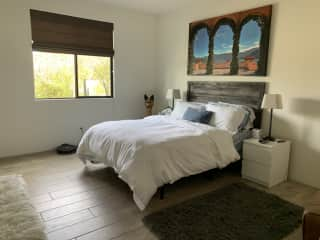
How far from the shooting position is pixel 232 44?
3775mm

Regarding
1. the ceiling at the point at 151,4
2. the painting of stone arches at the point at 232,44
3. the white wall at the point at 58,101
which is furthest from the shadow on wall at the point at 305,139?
the white wall at the point at 58,101

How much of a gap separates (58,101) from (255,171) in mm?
3474

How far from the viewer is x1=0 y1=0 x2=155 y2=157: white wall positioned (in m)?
3.74

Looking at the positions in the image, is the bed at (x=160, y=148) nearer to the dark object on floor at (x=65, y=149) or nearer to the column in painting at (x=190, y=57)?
the dark object on floor at (x=65, y=149)

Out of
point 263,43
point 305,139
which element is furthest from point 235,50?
point 305,139

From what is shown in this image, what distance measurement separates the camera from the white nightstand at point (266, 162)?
2959mm

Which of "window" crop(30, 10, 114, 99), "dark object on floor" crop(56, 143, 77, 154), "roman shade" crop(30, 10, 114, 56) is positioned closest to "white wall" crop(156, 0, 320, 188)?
"roman shade" crop(30, 10, 114, 56)

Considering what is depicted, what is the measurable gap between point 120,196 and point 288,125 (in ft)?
7.94

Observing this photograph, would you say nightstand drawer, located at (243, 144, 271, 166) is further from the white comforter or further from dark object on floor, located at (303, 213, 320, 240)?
dark object on floor, located at (303, 213, 320, 240)

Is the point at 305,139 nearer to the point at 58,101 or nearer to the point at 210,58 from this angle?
the point at 210,58

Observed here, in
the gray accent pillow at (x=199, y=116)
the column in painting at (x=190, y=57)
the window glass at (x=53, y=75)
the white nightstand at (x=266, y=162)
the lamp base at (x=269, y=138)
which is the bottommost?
the white nightstand at (x=266, y=162)

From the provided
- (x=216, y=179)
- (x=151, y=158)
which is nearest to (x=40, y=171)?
(x=151, y=158)

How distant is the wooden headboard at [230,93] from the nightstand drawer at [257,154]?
54 cm

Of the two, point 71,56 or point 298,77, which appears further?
point 71,56
